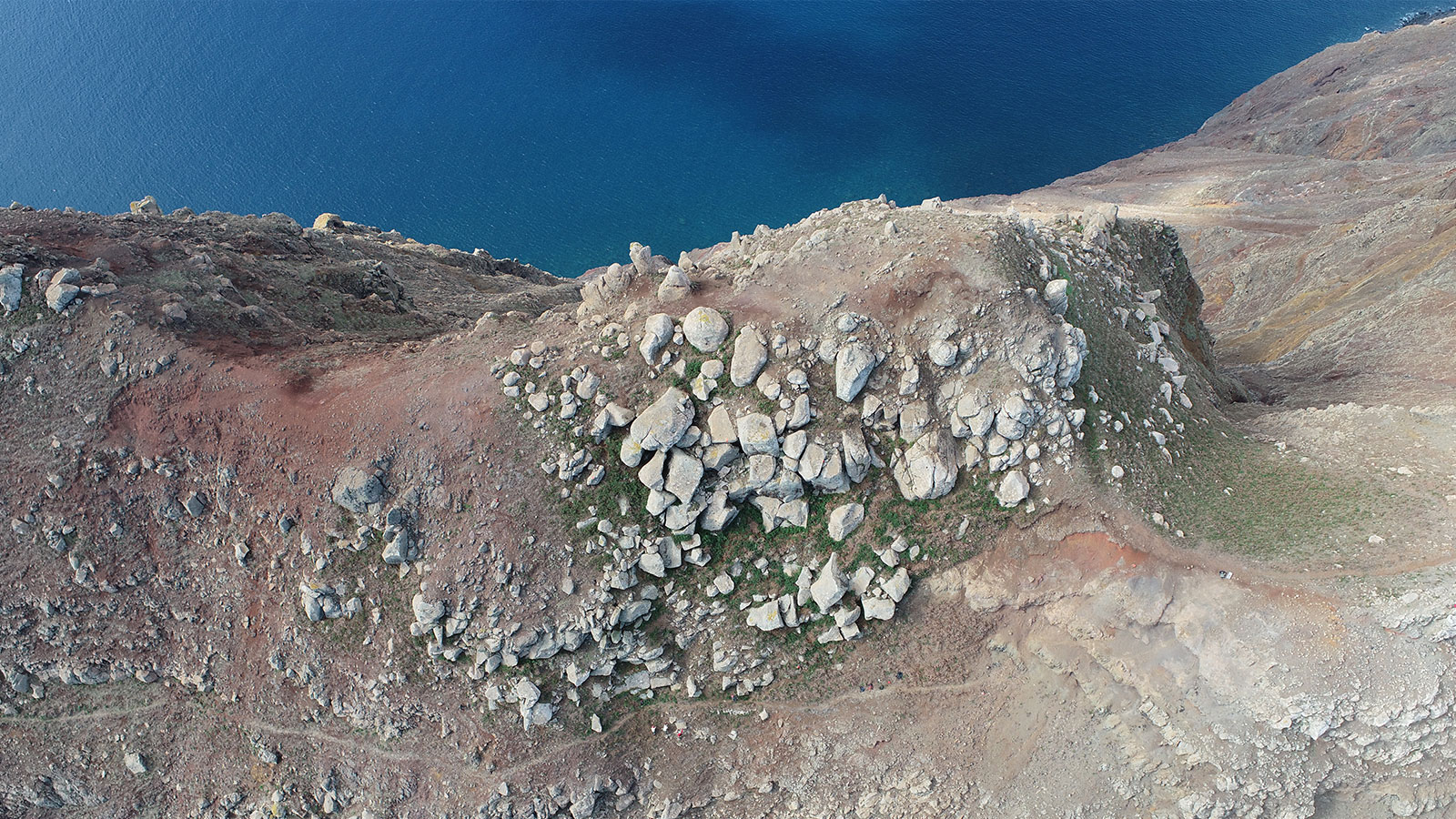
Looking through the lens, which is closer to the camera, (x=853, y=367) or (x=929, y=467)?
(x=853, y=367)

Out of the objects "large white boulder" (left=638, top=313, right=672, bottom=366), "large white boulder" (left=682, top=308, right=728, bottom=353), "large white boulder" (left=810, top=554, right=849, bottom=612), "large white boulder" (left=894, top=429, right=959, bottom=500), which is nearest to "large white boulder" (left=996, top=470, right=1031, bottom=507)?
"large white boulder" (left=894, top=429, right=959, bottom=500)

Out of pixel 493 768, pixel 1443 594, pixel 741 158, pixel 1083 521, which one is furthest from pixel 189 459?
pixel 741 158

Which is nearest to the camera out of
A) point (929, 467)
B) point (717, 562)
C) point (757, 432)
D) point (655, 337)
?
point (757, 432)

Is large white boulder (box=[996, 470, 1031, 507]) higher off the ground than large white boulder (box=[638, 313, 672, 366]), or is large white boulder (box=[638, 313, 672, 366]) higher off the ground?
large white boulder (box=[638, 313, 672, 366])

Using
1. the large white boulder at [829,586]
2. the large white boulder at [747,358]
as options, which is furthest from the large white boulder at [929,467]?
the large white boulder at [747,358]

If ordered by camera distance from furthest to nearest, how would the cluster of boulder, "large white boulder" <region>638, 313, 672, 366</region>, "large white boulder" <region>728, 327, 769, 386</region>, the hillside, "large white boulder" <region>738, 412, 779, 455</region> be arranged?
1. the cluster of boulder
2. "large white boulder" <region>638, 313, 672, 366</region>
3. "large white boulder" <region>728, 327, 769, 386</region>
4. the hillside
5. "large white boulder" <region>738, 412, 779, 455</region>

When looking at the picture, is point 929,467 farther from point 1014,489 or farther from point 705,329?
point 705,329

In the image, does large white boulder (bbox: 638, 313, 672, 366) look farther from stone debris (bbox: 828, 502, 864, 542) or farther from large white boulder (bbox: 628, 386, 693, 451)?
stone debris (bbox: 828, 502, 864, 542)

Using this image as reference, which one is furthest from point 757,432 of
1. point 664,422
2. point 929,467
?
point 929,467

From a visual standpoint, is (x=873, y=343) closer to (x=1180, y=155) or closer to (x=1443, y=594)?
(x=1443, y=594)

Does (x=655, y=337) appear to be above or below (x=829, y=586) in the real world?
above

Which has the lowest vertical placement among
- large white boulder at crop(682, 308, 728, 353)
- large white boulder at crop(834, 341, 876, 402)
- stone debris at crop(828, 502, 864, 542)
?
stone debris at crop(828, 502, 864, 542)
